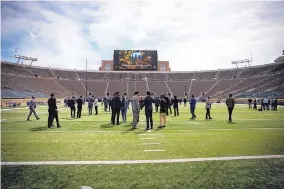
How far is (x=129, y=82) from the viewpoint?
92.9 meters

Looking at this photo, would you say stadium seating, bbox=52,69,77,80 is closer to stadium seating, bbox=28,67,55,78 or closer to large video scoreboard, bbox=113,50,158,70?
stadium seating, bbox=28,67,55,78

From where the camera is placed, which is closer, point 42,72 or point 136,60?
point 136,60

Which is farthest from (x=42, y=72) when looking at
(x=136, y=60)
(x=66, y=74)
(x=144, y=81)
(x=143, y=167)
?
(x=143, y=167)

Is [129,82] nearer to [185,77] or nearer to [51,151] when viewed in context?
[185,77]

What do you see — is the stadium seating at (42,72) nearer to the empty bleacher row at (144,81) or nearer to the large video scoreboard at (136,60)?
the empty bleacher row at (144,81)

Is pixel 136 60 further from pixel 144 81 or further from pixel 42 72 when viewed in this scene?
pixel 42 72

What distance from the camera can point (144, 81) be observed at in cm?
9438

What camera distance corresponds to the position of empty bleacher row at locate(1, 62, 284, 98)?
72625 mm

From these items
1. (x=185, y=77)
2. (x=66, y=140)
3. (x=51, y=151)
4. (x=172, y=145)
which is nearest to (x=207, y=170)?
(x=172, y=145)

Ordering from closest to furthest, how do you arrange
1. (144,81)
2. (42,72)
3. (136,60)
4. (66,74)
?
(136,60) → (42,72) → (66,74) → (144,81)

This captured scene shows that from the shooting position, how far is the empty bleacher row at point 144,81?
72625 mm

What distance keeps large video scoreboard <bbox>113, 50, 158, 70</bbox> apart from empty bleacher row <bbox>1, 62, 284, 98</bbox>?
310 inches

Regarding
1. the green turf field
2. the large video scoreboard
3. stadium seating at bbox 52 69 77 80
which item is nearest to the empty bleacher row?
stadium seating at bbox 52 69 77 80

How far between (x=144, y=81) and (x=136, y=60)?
11514 mm
